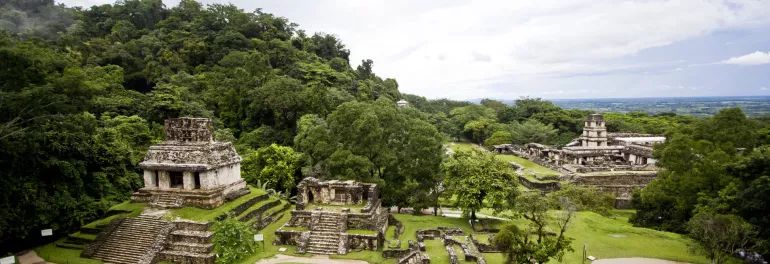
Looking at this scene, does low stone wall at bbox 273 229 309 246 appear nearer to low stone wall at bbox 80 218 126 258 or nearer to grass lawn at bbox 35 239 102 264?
low stone wall at bbox 80 218 126 258

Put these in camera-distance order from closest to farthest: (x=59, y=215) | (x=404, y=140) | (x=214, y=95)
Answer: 1. (x=59, y=215)
2. (x=404, y=140)
3. (x=214, y=95)

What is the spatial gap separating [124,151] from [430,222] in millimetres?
16820

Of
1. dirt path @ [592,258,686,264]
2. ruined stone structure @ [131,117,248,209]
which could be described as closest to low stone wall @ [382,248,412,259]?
dirt path @ [592,258,686,264]

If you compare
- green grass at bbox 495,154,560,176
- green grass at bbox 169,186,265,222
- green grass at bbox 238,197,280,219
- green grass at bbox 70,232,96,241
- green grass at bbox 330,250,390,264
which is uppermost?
green grass at bbox 169,186,265,222

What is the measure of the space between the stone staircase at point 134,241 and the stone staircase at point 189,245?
39cm

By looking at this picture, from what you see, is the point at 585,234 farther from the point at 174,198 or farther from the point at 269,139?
the point at 269,139

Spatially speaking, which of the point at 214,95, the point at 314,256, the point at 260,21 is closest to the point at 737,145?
the point at 314,256

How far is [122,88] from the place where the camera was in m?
42.2

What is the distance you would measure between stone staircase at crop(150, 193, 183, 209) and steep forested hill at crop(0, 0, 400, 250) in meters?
1.95

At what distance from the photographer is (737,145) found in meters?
32.1

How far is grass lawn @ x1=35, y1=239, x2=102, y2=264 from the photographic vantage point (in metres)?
19.9

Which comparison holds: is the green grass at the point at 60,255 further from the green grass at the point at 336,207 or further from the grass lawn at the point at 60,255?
the green grass at the point at 336,207

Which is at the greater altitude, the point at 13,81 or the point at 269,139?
the point at 13,81

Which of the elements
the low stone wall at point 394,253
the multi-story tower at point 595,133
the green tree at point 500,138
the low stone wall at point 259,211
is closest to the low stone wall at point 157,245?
the low stone wall at point 259,211
